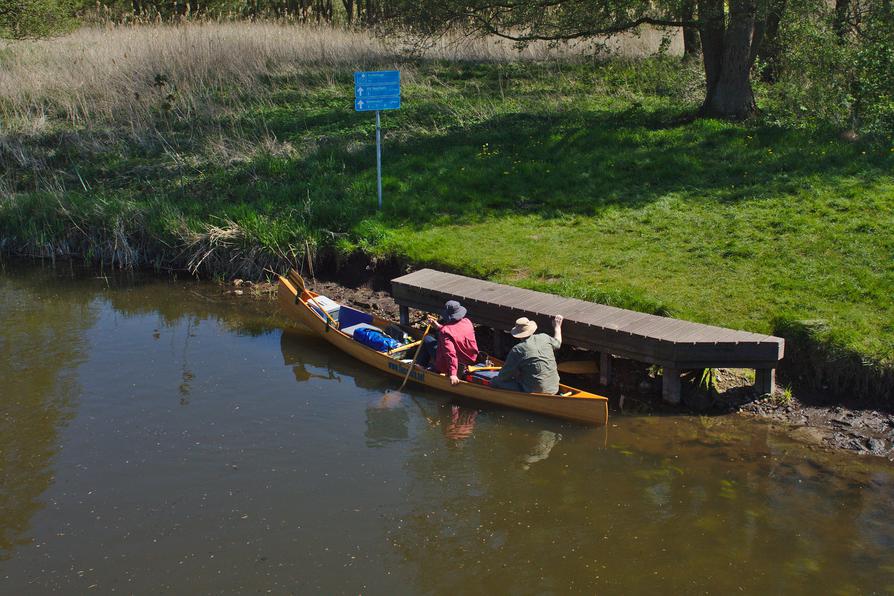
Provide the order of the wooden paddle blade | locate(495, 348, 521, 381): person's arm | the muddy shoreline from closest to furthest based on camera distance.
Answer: the muddy shoreline → locate(495, 348, 521, 381): person's arm → the wooden paddle blade

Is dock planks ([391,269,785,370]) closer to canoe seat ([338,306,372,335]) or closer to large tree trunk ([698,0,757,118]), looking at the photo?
canoe seat ([338,306,372,335])

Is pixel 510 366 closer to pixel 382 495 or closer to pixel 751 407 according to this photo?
pixel 382 495

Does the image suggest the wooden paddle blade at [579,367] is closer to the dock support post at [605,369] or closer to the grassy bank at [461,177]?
the dock support post at [605,369]

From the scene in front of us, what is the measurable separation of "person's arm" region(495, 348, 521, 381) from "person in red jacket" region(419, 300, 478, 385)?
606 mm

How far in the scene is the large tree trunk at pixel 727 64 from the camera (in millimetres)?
17297

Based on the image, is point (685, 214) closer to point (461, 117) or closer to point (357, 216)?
point (357, 216)

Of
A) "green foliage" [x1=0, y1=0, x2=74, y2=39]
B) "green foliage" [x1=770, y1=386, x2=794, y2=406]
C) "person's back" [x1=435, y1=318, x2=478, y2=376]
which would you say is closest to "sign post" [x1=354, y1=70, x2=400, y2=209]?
"person's back" [x1=435, y1=318, x2=478, y2=376]

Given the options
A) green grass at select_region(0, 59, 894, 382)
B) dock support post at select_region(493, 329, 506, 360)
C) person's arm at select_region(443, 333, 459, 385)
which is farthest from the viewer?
green grass at select_region(0, 59, 894, 382)

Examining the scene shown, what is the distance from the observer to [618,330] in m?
10.3

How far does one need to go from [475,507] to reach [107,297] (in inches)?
365

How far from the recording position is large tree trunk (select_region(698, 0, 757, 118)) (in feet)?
56.7

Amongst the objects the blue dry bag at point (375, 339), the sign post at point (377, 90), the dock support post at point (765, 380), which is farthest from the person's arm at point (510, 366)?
the sign post at point (377, 90)

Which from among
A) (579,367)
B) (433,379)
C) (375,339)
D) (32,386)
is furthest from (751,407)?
(32,386)

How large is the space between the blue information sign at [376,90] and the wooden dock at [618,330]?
407 cm
